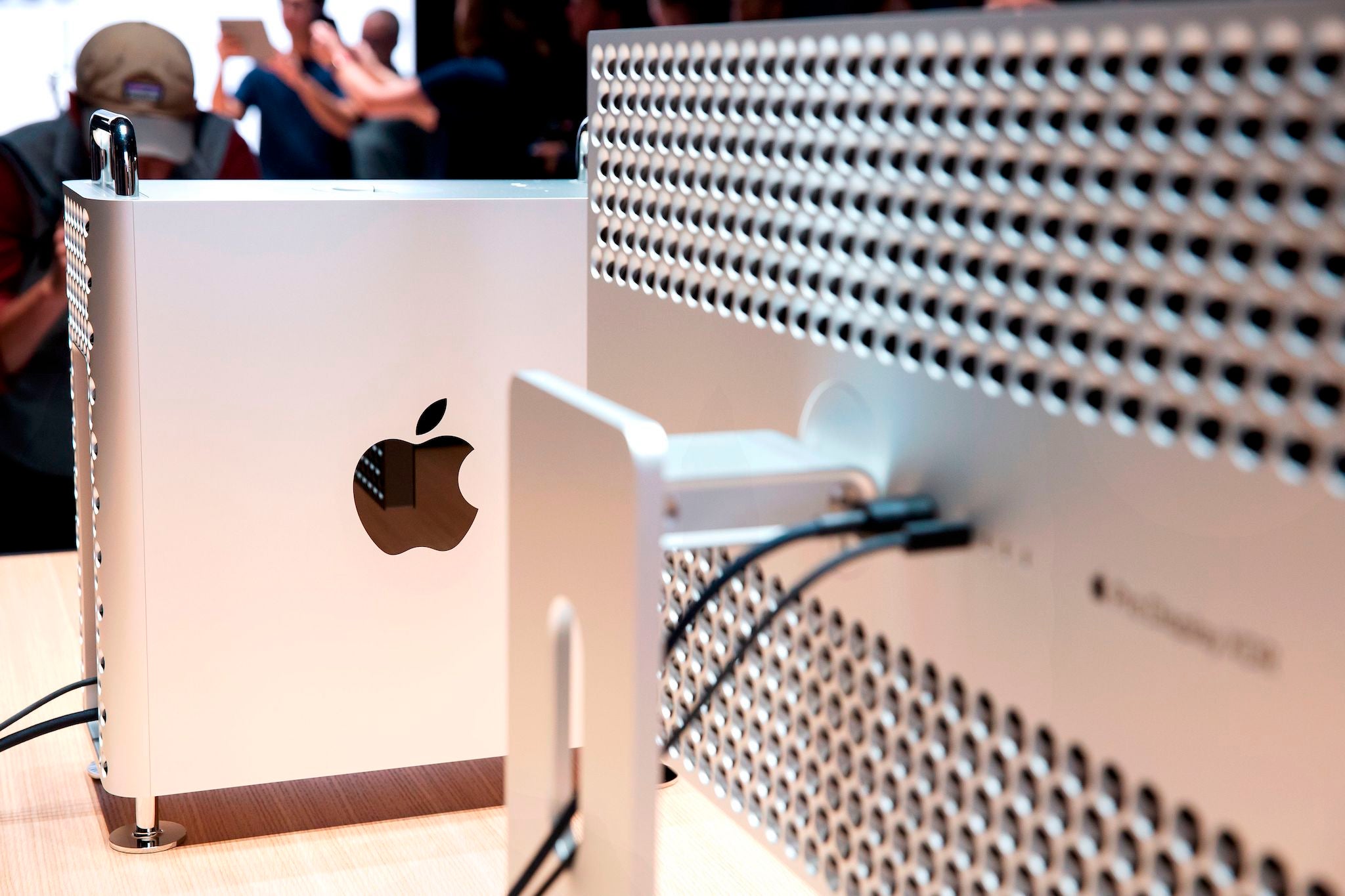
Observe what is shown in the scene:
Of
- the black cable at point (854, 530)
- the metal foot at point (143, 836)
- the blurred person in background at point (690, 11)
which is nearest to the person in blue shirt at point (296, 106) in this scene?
the blurred person in background at point (690, 11)

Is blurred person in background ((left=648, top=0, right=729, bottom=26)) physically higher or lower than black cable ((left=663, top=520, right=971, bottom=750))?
higher

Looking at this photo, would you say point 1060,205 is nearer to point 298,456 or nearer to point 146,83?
point 298,456

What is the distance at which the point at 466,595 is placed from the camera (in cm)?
126

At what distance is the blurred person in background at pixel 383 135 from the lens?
2.53 m

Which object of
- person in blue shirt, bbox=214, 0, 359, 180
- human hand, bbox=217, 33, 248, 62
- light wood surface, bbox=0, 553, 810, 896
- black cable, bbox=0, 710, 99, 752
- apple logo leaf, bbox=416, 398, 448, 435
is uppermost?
human hand, bbox=217, 33, 248, 62

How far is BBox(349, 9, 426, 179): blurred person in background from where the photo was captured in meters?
2.53

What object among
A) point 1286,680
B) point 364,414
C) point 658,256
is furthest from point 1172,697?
point 364,414

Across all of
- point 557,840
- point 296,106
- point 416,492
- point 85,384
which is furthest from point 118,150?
point 296,106

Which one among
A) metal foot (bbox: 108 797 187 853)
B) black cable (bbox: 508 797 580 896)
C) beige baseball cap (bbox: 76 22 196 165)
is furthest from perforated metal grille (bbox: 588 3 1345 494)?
beige baseball cap (bbox: 76 22 196 165)

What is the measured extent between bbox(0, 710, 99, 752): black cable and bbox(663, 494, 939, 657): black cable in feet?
3.25

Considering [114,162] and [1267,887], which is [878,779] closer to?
[1267,887]

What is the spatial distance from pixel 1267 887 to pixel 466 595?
1002 millimetres

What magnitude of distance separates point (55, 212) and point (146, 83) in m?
0.27

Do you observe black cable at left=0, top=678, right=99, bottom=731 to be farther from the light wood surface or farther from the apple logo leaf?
the apple logo leaf
